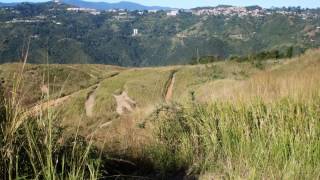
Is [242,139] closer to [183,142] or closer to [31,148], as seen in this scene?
[183,142]

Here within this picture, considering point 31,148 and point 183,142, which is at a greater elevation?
point 31,148

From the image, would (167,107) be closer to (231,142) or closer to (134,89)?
(231,142)

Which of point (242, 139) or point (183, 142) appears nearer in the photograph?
point (242, 139)

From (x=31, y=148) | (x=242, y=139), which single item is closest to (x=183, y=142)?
(x=242, y=139)

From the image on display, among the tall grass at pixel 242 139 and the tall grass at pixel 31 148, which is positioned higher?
the tall grass at pixel 31 148

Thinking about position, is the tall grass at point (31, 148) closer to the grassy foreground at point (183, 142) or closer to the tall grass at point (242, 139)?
the grassy foreground at point (183, 142)

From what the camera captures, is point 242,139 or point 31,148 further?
point 242,139

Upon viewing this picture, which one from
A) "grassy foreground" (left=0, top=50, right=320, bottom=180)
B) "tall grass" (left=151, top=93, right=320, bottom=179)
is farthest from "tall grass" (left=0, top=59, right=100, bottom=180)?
"tall grass" (left=151, top=93, right=320, bottom=179)

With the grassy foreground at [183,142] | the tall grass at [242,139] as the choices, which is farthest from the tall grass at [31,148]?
the tall grass at [242,139]

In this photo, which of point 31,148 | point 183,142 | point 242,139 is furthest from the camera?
point 183,142

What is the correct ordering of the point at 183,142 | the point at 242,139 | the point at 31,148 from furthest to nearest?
the point at 183,142, the point at 242,139, the point at 31,148

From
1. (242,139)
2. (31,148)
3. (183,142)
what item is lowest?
(183,142)

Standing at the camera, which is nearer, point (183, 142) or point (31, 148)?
point (31, 148)

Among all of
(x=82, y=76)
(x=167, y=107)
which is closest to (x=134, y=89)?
(x=82, y=76)
